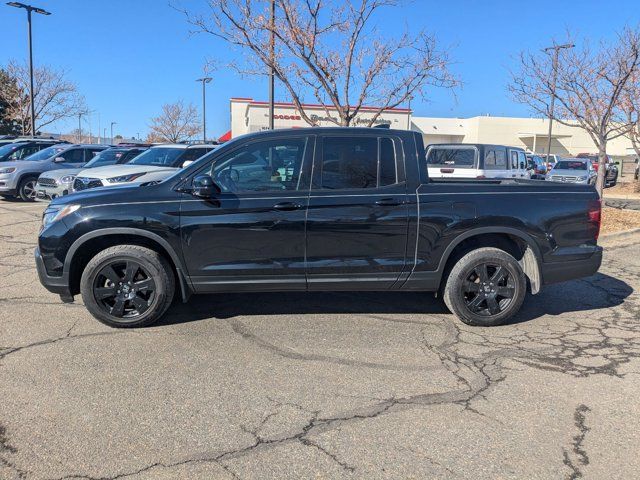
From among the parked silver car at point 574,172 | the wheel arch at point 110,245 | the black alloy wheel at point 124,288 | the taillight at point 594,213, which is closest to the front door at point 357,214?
the wheel arch at point 110,245

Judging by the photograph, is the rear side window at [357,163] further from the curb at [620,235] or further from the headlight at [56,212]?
the curb at [620,235]

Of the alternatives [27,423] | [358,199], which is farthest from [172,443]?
[358,199]

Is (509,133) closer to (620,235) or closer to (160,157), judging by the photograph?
(620,235)

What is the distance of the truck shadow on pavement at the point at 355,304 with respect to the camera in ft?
17.8

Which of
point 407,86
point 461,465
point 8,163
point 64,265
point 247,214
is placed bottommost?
point 461,465

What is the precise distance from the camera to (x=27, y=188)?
50.0ft

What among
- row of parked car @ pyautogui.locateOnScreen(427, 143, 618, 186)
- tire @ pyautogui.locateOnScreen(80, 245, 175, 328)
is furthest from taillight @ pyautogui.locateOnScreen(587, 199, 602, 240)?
row of parked car @ pyautogui.locateOnScreen(427, 143, 618, 186)

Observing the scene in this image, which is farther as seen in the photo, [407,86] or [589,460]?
[407,86]

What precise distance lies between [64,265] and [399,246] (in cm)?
311

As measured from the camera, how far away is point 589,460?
2.91 meters

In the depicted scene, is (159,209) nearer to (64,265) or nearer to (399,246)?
(64,265)

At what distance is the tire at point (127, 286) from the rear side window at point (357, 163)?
1.76 m

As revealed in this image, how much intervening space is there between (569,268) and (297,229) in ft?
9.10

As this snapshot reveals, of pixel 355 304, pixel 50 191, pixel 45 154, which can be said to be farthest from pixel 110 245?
pixel 45 154
